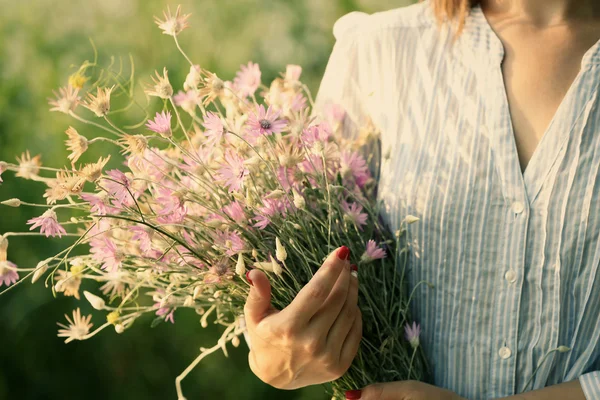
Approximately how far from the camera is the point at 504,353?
2.70ft

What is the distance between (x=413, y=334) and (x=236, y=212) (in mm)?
300

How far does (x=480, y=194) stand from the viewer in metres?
0.83

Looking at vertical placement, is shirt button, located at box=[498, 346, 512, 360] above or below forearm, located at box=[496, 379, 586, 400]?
above

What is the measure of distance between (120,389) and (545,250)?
1.27 meters

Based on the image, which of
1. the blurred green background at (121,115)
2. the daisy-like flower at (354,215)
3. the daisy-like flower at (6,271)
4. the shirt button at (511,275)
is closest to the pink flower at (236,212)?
the daisy-like flower at (354,215)

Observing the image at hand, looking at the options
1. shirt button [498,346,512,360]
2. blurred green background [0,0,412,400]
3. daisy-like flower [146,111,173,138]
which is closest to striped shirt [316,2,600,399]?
shirt button [498,346,512,360]

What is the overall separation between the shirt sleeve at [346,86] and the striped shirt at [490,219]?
0.20ft

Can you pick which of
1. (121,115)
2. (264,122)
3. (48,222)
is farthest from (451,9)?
(121,115)

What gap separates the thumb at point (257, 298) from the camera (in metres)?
0.68

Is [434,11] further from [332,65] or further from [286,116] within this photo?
[286,116]

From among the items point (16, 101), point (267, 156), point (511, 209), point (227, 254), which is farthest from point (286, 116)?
point (16, 101)

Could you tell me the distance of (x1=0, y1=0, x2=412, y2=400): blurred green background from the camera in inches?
64.7

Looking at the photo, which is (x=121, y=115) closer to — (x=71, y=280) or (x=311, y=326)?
(x=71, y=280)

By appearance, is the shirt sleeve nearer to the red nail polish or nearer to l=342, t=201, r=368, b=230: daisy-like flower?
l=342, t=201, r=368, b=230: daisy-like flower
